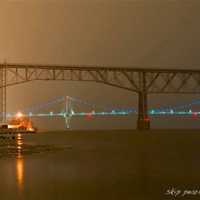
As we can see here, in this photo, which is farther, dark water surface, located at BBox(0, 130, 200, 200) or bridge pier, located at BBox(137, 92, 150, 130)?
bridge pier, located at BBox(137, 92, 150, 130)

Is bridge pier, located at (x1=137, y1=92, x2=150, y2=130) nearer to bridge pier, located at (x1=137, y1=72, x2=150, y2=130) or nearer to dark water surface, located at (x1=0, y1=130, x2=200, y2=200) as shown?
bridge pier, located at (x1=137, y1=72, x2=150, y2=130)

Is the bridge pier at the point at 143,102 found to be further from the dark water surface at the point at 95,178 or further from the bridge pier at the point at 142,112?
the dark water surface at the point at 95,178

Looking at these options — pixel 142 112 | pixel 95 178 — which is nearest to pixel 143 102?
pixel 142 112

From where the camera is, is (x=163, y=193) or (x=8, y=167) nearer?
(x=163, y=193)

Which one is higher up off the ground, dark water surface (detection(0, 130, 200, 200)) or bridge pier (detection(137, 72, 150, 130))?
bridge pier (detection(137, 72, 150, 130))

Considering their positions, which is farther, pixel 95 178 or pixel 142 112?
A: pixel 142 112

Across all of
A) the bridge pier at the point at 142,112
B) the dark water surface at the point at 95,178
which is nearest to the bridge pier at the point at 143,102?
the bridge pier at the point at 142,112

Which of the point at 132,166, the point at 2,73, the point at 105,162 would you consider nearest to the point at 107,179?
the point at 132,166

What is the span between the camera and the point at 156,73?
103 meters

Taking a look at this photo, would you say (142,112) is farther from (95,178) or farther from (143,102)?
(95,178)

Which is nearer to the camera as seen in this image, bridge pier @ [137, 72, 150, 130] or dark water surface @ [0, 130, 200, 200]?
dark water surface @ [0, 130, 200, 200]

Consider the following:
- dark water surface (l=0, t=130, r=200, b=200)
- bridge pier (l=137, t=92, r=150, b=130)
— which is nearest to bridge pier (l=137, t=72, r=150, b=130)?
bridge pier (l=137, t=92, r=150, b=130)

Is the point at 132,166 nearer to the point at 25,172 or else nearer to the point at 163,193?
the point at 25,172

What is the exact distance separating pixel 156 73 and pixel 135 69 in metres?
4.17
